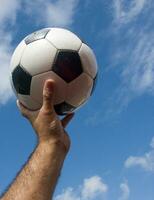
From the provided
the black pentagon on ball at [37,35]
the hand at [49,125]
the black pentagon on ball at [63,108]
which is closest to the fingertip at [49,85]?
the hand at [49,125]

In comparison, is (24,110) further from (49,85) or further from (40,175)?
(40,175)

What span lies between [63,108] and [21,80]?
1.00 meters

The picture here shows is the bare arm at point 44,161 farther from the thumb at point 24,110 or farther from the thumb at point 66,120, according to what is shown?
the thumb at point 66,120

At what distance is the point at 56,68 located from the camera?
25.8 feet

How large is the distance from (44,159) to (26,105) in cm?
191

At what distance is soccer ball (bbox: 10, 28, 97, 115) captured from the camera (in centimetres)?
784

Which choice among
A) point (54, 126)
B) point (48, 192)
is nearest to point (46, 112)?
point (54, 126)

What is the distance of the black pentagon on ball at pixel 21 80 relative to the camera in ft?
26.6

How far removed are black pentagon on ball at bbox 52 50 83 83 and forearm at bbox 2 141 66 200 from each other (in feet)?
5.43

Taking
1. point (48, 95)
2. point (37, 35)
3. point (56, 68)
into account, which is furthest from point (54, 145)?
point (37, 35)

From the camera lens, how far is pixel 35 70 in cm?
802

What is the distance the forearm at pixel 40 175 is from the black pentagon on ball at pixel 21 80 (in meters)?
1.81

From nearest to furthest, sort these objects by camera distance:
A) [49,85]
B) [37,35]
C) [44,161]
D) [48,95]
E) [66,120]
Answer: [44,161] → [48,95] → [49,85] → [66,120] → [37,35]

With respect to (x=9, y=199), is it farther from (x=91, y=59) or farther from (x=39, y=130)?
(x=91, y=59)
